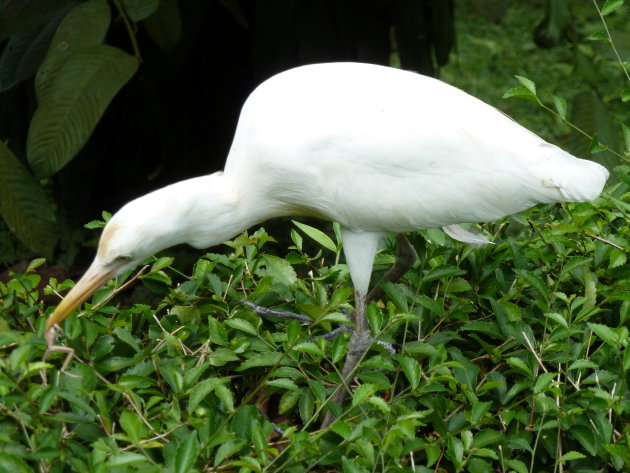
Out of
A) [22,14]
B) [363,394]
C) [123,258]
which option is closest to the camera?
[363,394]

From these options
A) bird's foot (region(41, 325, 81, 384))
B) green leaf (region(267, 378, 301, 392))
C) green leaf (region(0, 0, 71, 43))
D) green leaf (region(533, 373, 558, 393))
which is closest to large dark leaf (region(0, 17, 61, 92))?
green leaf (region(0, 0, 71, 43))

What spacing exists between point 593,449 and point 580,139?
1994 mm

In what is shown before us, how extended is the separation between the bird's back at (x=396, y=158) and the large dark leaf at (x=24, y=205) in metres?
0.79

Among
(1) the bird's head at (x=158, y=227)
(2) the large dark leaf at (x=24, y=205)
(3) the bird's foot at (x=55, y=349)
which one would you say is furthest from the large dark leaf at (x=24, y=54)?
(3) the bird's foot at (x=55, y=349)

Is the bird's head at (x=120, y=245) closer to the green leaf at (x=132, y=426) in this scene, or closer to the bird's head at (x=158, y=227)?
the bird's head at (x=158, y=227)

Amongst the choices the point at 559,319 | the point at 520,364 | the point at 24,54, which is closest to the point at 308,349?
the point at 520,364

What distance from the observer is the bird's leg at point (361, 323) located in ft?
8.12

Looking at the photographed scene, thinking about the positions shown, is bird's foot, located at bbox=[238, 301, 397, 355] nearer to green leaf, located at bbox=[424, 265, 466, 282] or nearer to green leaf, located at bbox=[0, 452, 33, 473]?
green leaf, located at bbox=[424, 265, 466, 282]

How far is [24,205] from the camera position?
3.03m

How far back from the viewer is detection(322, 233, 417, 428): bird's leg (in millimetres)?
2475

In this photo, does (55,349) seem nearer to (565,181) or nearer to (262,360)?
(262,360)

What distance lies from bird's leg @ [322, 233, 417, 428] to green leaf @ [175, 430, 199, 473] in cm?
50

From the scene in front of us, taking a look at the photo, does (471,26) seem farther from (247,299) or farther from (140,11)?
(247,299)

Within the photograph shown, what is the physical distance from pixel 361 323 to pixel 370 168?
1.50 feet
